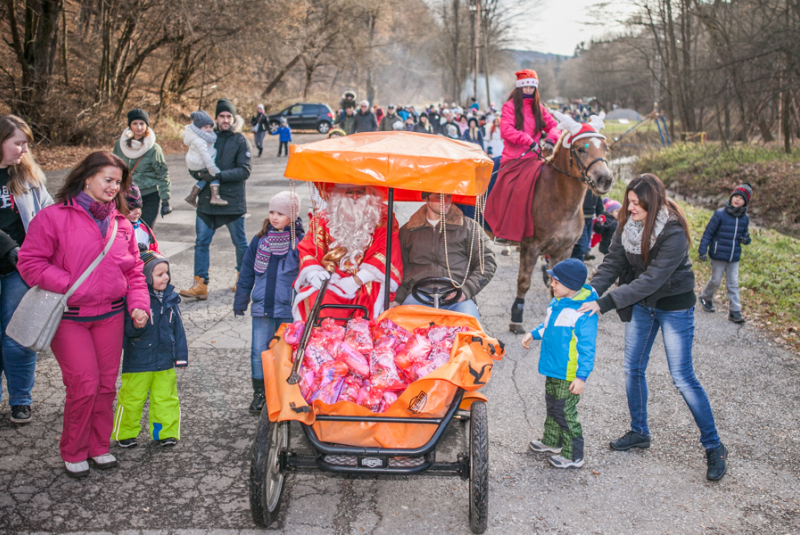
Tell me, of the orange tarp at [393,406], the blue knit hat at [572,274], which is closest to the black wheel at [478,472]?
the orange tarp at [393,406]

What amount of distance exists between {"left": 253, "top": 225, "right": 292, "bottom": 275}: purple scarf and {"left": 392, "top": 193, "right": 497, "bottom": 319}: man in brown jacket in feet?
2.93

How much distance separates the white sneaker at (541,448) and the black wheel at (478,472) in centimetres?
109

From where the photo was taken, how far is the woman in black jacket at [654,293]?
4051mm

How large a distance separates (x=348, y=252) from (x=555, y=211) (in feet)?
10.7

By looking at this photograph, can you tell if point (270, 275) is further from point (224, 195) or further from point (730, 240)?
point (730, 240)

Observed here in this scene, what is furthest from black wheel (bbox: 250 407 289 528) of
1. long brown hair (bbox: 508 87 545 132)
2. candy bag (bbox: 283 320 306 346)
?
long brown hair (bbox: 508 87 545 132)

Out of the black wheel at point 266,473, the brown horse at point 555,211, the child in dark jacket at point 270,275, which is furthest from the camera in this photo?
the brown horse at point 555,211

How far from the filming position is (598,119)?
6.83m

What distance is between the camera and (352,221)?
4430 mm

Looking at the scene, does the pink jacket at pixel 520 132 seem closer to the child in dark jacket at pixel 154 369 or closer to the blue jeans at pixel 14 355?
the child in dark jacket at pixel 154 369

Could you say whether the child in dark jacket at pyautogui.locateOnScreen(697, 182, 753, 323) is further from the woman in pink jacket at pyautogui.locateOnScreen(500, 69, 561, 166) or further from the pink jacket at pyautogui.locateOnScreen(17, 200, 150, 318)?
the pink jacket at pyautogui.locateOnScreen(17, 200, 150, 318)

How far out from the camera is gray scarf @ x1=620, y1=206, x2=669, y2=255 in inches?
161

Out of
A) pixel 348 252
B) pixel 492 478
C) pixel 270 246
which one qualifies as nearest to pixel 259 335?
pixel 270 246

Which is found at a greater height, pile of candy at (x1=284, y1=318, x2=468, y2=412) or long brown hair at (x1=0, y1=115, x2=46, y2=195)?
long brown hair at (x1=0, y1=115, x2=46, y2=195)
